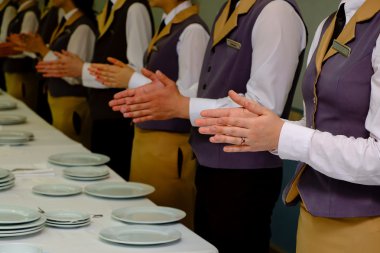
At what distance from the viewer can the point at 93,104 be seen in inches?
148

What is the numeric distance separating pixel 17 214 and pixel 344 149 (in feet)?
2.76

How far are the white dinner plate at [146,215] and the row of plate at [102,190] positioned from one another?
0.54ft

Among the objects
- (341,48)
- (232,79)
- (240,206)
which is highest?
(341,48)

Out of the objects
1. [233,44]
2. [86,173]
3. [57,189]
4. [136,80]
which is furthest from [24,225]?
[136,80]

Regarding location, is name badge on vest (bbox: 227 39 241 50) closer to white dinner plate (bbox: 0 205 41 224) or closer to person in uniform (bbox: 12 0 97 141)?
white dinner plate (bbox: 0 205 41 224)

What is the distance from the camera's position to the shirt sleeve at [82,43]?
4121 mm

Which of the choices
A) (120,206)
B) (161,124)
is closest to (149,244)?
(120,206)

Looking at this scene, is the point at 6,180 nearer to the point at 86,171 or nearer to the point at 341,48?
the point at 86,171

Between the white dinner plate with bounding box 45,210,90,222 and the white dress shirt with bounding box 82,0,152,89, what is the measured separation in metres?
1.55

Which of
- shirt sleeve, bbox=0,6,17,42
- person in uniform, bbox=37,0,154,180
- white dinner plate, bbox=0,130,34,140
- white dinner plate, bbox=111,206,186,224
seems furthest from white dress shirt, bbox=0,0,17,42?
white dinner plate, bbox=111,206,186,224

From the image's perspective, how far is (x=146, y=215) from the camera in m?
1.97

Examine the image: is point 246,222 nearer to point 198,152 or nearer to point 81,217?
point 198,152

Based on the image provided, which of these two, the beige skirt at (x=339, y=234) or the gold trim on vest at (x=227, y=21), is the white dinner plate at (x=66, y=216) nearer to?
the beige skirt at (x=339, y=234)

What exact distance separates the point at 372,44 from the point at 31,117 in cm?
245
